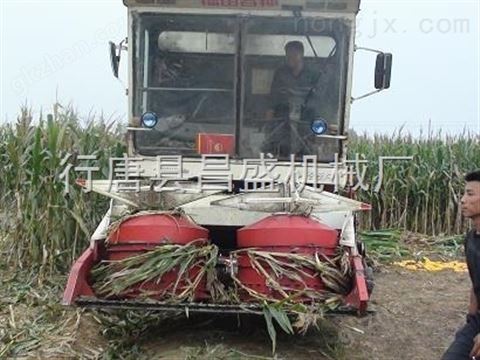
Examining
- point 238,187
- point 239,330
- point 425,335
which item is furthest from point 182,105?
point 425,335

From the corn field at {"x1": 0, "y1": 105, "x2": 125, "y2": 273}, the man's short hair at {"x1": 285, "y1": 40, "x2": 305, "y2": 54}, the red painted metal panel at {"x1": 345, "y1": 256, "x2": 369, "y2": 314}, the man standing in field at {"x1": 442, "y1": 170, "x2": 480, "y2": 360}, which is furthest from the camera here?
the corn field at {"x1": 0, "y1": 105, "x2": 125, "y2": 273}

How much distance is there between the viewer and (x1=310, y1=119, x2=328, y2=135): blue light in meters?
6.13

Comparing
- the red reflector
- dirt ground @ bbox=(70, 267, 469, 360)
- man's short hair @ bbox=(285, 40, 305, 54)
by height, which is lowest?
dirt ground @ bbox=(70, 267, 469, 360)

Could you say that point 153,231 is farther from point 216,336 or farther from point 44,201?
point 44,201

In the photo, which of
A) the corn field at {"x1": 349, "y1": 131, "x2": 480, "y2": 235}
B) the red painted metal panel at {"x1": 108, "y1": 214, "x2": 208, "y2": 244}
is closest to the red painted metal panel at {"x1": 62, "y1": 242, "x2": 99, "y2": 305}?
the red painted metal panel at {"x1": 108, "y1": 214, "x2": 208, "y2": 244}

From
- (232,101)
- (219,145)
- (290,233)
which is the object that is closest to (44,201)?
(219,145)

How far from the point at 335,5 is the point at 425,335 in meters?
2.88

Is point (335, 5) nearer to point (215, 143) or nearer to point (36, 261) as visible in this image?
point (215, 143)

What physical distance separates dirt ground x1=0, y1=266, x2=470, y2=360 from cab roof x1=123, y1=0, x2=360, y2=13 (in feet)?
8.26

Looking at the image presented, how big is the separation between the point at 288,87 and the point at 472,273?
8.72ft

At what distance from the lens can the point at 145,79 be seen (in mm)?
6223

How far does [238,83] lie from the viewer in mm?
6098

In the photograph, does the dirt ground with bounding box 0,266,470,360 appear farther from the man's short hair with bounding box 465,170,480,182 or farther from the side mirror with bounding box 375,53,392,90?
the side mirror with bounding box 375,53,392,90

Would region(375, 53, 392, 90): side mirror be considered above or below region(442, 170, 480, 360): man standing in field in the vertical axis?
above
